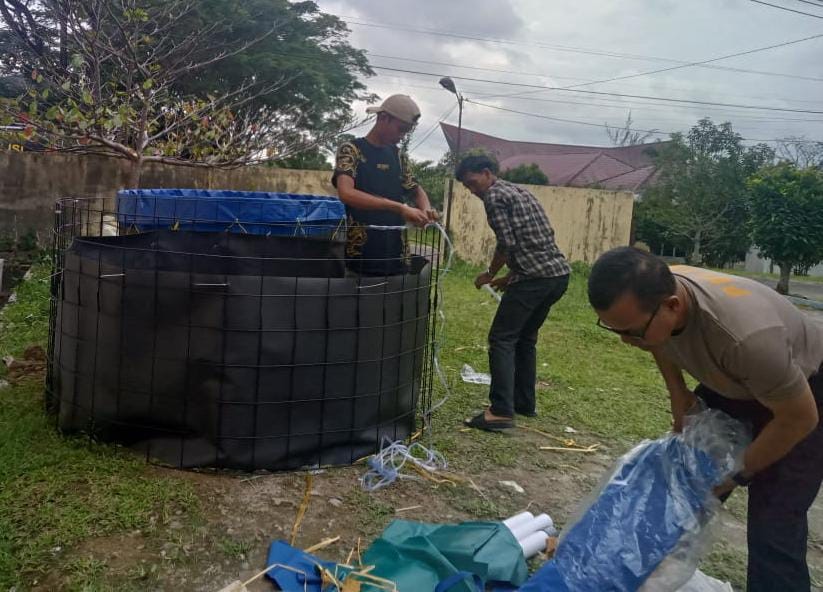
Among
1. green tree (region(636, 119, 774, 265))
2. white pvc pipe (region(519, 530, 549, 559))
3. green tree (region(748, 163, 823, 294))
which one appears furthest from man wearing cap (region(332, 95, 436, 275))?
green tree (region(636, 119, 774, 265))

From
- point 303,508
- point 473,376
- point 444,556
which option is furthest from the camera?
point 473,376

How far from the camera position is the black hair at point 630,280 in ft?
5.31

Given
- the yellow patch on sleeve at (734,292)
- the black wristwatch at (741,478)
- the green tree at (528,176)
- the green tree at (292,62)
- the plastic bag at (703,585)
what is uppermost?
the green tree at (292,62)

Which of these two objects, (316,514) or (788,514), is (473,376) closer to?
(316,514)

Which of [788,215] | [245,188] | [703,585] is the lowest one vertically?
[703,585]

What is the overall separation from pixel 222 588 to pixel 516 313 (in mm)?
2236

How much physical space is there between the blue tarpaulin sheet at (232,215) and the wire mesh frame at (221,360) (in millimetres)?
622

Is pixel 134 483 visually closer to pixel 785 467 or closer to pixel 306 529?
pixel 306 529

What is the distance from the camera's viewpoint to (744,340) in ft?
5.21

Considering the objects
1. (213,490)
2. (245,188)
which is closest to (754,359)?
(213,490)

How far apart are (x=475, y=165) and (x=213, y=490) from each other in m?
2.22

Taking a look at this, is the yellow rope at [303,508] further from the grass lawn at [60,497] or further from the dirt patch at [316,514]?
the grass lawn at [60,497]

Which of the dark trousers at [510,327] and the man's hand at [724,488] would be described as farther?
the dark trousers at [510,327]

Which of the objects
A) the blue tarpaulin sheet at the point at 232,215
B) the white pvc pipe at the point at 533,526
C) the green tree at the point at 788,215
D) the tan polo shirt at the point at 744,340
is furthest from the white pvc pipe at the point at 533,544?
the green tree at the point at 788,215
